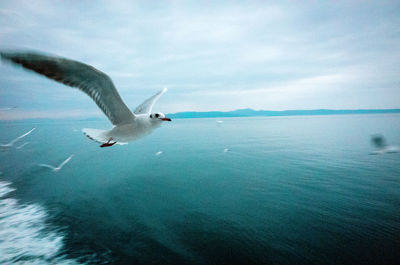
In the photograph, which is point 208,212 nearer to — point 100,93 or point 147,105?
point 147,105

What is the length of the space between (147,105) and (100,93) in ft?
10.3

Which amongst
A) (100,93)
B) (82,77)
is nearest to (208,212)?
(100,93)

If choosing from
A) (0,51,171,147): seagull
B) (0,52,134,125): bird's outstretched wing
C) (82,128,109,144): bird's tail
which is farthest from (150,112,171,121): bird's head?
(82,128,109,144): bird's tail

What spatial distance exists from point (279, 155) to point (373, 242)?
88.6ft

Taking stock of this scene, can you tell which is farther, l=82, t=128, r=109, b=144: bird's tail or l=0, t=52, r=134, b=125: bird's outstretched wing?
l=82, t=128, r=109, b=144: bird's tail

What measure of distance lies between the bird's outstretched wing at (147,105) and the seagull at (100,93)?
2.41 metres

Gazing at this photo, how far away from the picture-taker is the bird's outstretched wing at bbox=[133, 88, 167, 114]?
7.30 m

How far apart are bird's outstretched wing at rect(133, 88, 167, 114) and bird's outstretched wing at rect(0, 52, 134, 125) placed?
2.39 m

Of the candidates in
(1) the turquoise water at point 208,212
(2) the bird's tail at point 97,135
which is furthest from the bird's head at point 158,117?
(1) the turquoise water at point 208,212

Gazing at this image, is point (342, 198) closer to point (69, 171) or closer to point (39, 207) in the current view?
point (39, 207)

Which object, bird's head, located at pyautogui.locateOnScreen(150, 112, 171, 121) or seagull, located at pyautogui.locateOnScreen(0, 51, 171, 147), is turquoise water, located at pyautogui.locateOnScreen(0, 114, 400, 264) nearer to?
seagull, located at pyautogui.locateOnScreen(0, 51, 171, 147)

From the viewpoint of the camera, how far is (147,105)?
25.1 ft

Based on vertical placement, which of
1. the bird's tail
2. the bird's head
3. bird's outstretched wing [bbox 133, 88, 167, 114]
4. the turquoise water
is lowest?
the turquoise water

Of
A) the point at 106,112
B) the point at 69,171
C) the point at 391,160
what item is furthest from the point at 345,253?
the point at 69,171
